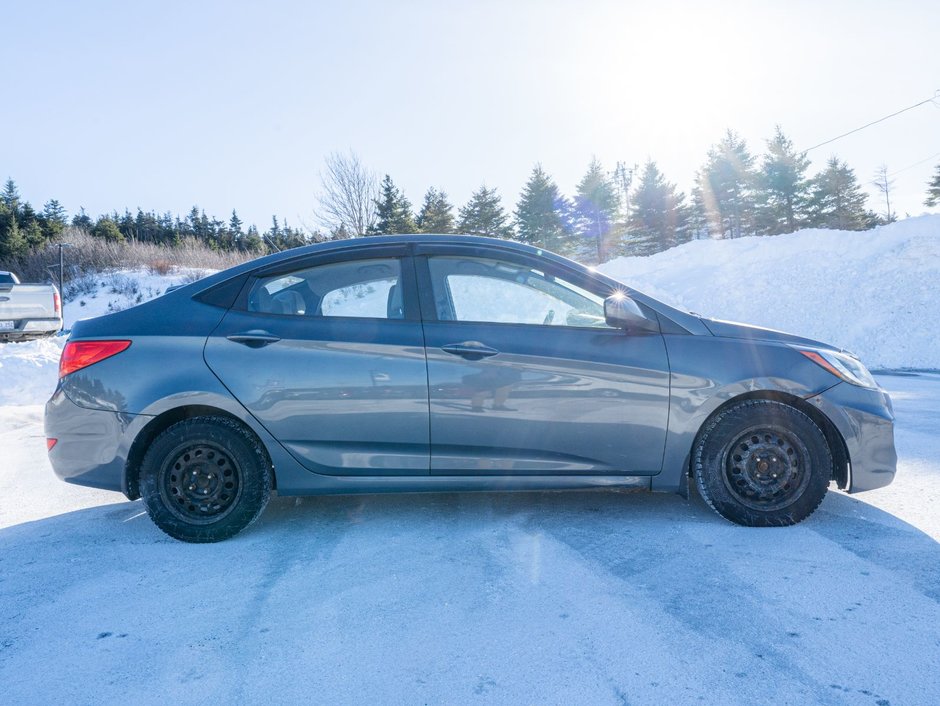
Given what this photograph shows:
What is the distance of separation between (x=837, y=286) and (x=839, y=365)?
1480 centimetres

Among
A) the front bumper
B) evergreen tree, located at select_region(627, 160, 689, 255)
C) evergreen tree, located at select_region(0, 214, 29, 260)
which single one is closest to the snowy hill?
the front bumper

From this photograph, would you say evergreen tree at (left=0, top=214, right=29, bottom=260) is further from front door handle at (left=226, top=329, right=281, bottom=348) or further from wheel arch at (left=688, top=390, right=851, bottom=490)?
wheel arch at (left=688, top=390, right=851, bottom=490)

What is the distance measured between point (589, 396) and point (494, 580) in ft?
3.59

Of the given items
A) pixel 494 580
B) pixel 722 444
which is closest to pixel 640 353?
pixel 722 444

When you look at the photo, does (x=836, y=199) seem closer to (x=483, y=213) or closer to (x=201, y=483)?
(x=483, y=213)

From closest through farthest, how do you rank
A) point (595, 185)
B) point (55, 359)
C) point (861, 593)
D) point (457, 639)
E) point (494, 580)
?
point (457, 639)
point (861, 593)
point (494, 580)
point (55, 359)
point (595, 185)

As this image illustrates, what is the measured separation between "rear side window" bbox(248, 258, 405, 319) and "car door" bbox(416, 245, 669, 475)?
10.2 inches

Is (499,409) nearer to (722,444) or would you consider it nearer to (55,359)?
(722,444)

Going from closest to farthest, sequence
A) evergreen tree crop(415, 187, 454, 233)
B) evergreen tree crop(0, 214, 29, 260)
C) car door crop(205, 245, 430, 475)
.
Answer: car door crop(205, 245, 430, 475) → evergreen tree crop(415, 187, 454, 233) → evergreen tree crop(0, 214, 29, 260)

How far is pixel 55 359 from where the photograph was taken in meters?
9.57

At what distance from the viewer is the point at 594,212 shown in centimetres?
4506

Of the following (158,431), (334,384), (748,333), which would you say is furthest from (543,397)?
(158,431)

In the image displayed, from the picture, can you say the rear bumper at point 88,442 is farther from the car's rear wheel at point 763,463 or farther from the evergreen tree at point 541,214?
the evergreen tree at point 541,214

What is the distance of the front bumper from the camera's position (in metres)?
3.30
